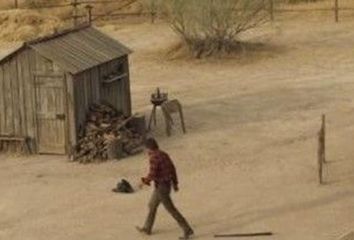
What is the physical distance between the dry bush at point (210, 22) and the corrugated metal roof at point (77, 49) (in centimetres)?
746

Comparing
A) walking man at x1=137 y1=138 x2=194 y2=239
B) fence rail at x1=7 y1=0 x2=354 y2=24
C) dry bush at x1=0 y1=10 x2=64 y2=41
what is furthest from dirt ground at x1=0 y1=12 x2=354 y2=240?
dry bush at x1=0 y1=10 x2=64 y2=41

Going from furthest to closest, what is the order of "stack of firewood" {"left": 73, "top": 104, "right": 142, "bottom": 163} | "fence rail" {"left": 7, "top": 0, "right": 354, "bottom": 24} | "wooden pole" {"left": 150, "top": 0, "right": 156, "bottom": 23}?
"fence rail" {"left": 7, "top": 0, "right": 354, "bottom": 24} → "wooden pole" {"left": 150, "top": 0, "right": 156, "bottom": 23} → "stack of firewood" {"left": 73, "top": 104, "right": 142, "bottom": 163}

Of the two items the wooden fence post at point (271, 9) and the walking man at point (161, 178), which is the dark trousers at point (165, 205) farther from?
the wooden fence post at point (271, 9)

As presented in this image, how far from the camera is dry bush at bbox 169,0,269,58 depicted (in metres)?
29.2

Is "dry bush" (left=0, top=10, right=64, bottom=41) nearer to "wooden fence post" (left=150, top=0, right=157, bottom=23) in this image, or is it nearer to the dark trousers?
"wooden fence post" (left=150, top=0, right=157, bottom=23)

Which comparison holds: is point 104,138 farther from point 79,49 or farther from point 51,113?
point 79,49

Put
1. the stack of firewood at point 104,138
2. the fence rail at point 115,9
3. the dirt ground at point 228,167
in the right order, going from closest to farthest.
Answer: the dirt ground at point 228,167 < the stack of firewood at point 104,138 < the fence rail at point 115,9

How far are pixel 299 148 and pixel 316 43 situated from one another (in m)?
11.6

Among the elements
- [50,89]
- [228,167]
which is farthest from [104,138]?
[228,167]

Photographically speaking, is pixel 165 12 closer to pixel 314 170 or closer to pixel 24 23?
pixel 24 23

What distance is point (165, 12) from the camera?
Result: 30.7 metres

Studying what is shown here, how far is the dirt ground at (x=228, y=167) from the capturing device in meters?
15.6

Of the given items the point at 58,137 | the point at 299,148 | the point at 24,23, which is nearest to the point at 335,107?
the point at 299,148

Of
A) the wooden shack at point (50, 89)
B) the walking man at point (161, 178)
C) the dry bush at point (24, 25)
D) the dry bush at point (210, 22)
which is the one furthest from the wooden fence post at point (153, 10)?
the walking man at point (161, 178)
